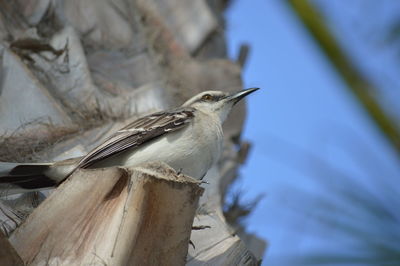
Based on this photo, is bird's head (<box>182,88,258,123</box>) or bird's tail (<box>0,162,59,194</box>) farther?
bird's head (<box>182,88,258,123</box>)

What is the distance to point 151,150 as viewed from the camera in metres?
5.09

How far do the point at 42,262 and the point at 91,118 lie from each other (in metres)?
2.06

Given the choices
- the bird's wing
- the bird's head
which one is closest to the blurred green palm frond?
the bird's wing

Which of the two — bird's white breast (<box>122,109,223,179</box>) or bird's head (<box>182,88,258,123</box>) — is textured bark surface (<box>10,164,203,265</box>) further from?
bird's head (<box>182,88,258,123</box>)

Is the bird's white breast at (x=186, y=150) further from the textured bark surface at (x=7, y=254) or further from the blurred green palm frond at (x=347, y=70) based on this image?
the blurred green palm frond at (x=347, y=70)

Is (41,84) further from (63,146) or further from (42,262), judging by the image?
(42,262)

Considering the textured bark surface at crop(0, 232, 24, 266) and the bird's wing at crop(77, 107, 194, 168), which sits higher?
the bird's wing at crop(77, 107, 194, 168)

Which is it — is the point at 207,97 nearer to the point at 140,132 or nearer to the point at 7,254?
the point at 140,132

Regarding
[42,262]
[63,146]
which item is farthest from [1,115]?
[42,262]

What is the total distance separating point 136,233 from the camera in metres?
3.46

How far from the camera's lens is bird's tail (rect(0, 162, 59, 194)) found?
14.7 feet

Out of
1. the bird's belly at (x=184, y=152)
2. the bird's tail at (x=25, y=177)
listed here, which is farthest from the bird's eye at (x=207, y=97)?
the bird's tail at (x=25, y=177)

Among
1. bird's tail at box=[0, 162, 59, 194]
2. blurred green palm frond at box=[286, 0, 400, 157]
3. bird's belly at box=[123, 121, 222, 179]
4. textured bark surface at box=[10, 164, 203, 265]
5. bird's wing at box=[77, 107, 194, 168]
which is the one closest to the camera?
blurred green palm frond at box=[286, 0, 400, 157]

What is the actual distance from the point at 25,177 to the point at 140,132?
0.91m
